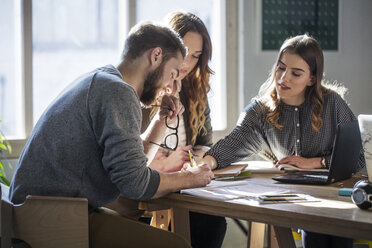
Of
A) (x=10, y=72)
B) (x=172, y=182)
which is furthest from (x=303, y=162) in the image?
(x=10, y=72)

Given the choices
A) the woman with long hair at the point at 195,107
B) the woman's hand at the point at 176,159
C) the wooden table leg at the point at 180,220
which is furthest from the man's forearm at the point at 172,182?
the woman with long hair at the point at 195,107

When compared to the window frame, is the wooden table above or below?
below

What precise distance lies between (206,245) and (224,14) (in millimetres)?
1826

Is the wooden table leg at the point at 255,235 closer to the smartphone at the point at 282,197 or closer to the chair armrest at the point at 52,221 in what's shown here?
the smartphone at the point at 282,197

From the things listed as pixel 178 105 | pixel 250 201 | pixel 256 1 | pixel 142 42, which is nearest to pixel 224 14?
pixel 256 1

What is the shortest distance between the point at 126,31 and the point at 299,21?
4.39ft

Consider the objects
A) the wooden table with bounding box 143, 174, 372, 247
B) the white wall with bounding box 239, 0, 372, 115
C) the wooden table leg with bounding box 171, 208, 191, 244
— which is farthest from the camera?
the white wall with bounding box 239, 0, 372, 115

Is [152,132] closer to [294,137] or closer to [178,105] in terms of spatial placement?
[178,105]

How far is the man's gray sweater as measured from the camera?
1.69 m

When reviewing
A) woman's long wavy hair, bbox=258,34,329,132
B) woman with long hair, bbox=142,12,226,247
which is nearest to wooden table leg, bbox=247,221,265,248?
woman with long hair, bbox=142,12,226,247

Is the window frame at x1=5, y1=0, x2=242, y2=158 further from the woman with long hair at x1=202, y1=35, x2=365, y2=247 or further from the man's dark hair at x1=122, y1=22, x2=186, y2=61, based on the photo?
the man's dark hair at x1=122, y1=22, x2=186, y2=61

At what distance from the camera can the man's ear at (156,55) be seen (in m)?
1.92

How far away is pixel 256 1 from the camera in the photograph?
3.81 meters

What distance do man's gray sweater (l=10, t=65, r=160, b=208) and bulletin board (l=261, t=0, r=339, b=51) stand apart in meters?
2.33
